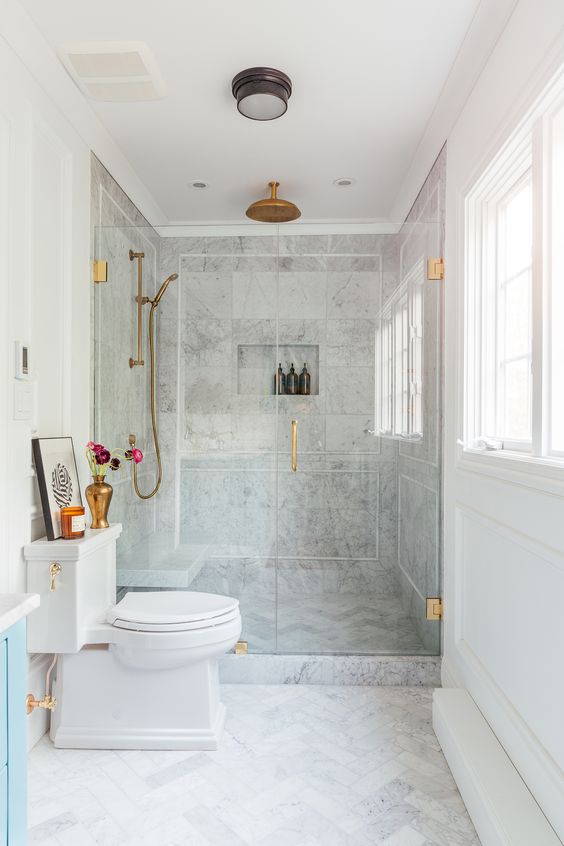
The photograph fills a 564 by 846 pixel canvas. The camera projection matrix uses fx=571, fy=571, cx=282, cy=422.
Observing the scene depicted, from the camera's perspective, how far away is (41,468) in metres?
2.02

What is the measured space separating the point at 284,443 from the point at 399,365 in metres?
0.63

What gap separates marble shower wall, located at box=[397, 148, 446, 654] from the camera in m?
2.51

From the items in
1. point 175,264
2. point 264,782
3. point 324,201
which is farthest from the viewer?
point 324,201

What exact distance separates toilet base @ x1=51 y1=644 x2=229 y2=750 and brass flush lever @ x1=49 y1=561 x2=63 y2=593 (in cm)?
27

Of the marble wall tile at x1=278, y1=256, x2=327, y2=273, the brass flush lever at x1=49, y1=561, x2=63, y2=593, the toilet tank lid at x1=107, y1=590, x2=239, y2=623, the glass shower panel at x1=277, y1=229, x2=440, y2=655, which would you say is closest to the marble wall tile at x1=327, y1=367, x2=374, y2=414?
the glass shower panel at x1=277, y1=229, x2=440, y2=655

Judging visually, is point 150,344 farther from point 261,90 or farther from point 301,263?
point 261,90

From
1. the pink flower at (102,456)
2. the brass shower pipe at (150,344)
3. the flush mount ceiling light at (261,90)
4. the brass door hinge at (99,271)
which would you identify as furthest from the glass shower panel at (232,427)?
the flush mount ceiling light at (261,90)

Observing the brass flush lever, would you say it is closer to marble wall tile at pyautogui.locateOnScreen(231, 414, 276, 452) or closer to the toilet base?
the toilet base

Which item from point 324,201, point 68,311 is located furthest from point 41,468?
point 324,201

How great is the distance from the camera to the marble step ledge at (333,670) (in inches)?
98.0

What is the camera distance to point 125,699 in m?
2.04

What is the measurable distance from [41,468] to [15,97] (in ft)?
4.04

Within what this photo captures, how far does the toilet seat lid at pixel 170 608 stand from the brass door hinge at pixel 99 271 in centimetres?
138

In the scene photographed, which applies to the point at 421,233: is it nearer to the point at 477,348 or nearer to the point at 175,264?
the point at 477,348
